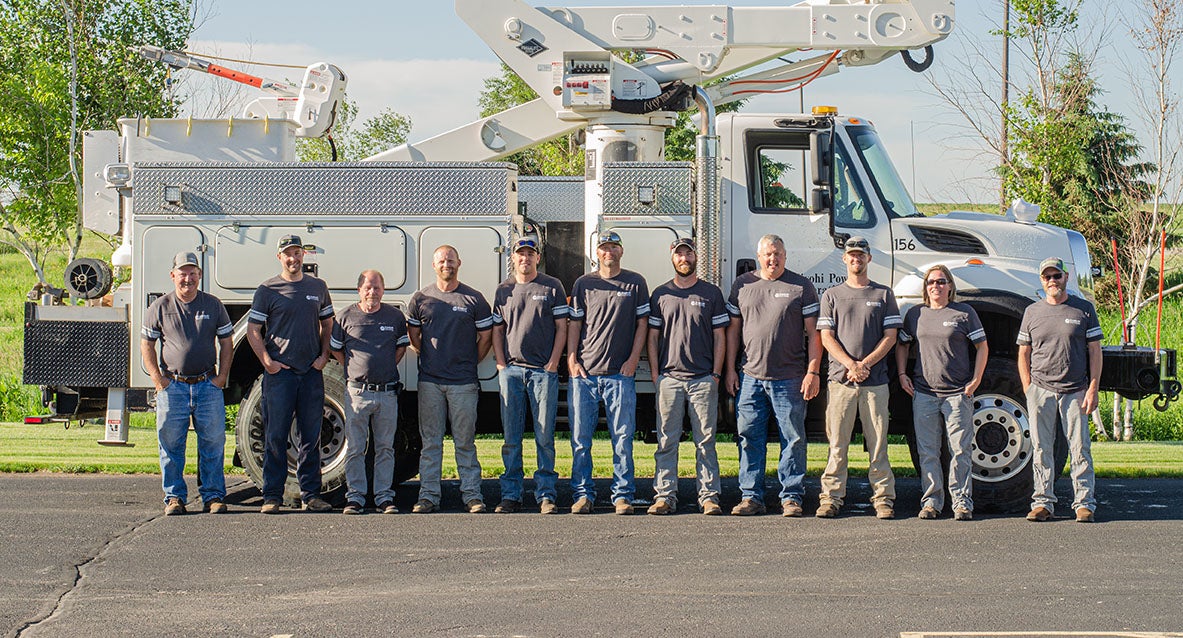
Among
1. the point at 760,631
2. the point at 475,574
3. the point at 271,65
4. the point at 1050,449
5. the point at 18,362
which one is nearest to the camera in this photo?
the point at 760,631

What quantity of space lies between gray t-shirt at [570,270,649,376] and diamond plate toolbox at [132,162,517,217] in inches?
39.1

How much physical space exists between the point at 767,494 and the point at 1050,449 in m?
2.30

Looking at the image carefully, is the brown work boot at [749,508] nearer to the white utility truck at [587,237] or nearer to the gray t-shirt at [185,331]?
the white utility truck at [587,237]

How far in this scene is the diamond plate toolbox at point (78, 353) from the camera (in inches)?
408

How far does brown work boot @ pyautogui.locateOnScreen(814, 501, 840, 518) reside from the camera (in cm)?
973

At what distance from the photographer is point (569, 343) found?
9883mm

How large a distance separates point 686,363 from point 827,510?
4.71 ft

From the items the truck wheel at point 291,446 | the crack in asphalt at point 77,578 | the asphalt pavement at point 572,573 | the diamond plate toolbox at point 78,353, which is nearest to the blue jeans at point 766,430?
the asphalt pavement at point 572,573

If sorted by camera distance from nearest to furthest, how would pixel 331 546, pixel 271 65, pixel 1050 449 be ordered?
pixel 331 546 < pixel 1050 449 < pixel 271 65

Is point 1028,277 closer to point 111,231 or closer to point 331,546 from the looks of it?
point 331,546

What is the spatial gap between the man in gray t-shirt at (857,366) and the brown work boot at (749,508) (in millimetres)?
416

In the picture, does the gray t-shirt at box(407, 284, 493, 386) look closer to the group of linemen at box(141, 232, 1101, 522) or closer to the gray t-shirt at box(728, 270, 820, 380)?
the group of linemen at box(141, 232, 1101, 522)

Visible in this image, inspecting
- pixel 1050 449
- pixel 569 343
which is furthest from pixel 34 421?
pixel 1050 449

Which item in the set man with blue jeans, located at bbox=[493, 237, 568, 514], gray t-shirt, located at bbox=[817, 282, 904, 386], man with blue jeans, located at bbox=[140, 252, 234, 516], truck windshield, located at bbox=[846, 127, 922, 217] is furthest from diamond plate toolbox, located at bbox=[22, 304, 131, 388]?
truck windshield, located at bbox=[846, 127, 922, 217]
